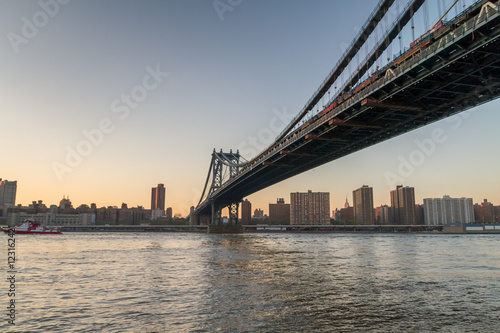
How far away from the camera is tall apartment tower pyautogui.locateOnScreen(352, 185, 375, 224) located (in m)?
189

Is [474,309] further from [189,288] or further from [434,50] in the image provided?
[434,50]

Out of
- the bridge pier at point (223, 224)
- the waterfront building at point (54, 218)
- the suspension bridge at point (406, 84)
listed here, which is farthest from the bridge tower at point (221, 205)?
the waterfront building at point (54, 218)

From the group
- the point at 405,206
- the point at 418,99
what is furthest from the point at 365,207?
the point at 418,99

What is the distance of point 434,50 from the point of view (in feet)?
67.0

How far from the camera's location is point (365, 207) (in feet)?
636

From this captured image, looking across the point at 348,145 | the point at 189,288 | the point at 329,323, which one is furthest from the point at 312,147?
the point at 329,323

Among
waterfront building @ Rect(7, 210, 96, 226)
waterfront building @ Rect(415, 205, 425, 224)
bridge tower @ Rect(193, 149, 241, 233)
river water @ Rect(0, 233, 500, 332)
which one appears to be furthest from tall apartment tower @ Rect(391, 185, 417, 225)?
river water @ Rect(0, 233, 500, 332)

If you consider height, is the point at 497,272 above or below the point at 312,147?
below

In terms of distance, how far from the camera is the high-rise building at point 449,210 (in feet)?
580

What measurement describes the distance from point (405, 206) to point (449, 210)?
782 inches

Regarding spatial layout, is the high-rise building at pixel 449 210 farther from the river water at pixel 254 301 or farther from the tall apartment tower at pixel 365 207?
the river water at pixel 254 301

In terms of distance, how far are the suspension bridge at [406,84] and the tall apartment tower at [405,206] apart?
155m

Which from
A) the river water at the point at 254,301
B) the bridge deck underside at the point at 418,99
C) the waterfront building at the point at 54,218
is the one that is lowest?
the river water at the point at 254,301

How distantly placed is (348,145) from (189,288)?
1207 inches
